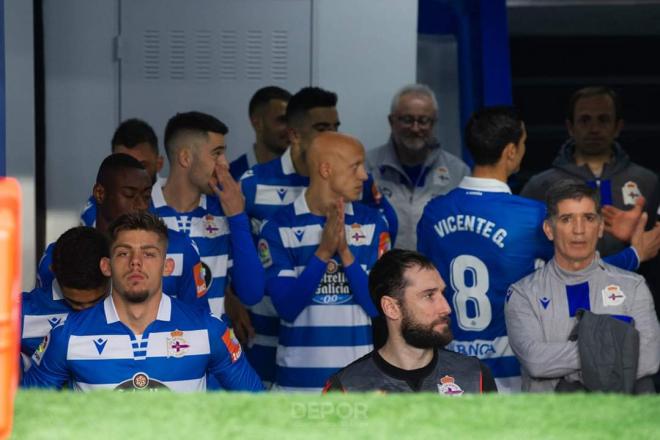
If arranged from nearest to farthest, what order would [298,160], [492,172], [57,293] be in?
[57,293]
[492,172]
[298,160]

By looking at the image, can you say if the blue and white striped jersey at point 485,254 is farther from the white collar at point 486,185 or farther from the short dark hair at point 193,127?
the short dark hair at point 193,127

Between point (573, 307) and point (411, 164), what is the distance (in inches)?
72.7

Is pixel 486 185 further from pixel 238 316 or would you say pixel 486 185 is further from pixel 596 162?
pixel 238 316

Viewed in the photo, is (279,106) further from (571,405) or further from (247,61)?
(571,405)

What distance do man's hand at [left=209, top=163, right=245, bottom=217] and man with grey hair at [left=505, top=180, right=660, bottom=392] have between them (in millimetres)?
1038

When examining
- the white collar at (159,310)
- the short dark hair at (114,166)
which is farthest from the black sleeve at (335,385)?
the short dark hair at (114,166)

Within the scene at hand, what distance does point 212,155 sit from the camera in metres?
4.43

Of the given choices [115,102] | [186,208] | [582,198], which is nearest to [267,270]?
[186,208]

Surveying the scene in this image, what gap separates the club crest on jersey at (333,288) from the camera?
4.16m

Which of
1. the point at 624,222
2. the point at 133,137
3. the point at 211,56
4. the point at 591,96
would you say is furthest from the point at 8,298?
the point at 211,56

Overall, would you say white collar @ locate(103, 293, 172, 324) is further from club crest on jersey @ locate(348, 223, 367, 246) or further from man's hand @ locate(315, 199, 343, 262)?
club crest on jersey @ locate(348, 223, 367, 246)

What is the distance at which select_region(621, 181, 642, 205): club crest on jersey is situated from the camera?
193 inches

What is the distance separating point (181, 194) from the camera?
4355 millimetres

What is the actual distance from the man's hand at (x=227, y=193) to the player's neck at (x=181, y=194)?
107 mm
